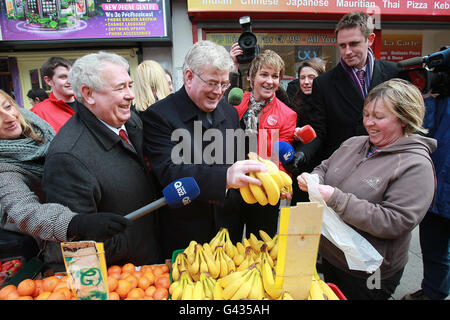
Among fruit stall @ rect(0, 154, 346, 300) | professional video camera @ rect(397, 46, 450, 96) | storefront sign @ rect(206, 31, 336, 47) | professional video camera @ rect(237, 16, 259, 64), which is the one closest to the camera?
fruit stall @ rect(0, 154, 346, 300)

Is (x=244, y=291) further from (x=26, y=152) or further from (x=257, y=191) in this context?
(x=26, y=152)

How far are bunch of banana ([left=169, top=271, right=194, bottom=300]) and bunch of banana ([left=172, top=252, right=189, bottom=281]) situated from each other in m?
0.04

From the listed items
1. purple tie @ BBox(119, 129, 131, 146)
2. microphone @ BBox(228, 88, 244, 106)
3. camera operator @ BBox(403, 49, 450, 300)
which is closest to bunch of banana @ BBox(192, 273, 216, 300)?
purple tie @ BBox(119, 129, 131, 146)

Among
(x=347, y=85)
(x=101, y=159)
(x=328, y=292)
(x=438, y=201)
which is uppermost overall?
(x=347, y=85)

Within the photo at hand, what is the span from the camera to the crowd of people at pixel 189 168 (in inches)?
53.6

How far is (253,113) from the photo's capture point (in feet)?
8.04

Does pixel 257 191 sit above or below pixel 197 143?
below

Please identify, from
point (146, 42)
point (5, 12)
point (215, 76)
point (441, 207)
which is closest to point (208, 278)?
point (215, 76)

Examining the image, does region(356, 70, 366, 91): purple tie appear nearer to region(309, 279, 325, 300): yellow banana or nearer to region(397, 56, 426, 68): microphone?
region(397, 56, 426, 68): microphone

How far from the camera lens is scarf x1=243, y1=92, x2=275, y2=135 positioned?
7.81 ft

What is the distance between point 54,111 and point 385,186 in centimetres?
318

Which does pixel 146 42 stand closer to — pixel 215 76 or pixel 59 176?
pixel 215 76

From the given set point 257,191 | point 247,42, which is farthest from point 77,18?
point 257,191

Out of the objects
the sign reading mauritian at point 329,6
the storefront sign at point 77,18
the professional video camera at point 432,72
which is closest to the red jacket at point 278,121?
the professional video camera at point 432,72
